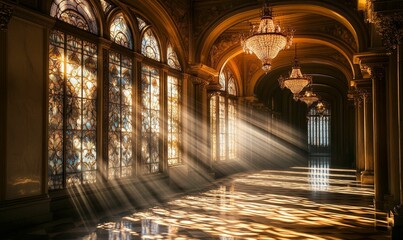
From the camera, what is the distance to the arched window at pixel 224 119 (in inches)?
587

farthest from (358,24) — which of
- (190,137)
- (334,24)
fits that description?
(190,137)

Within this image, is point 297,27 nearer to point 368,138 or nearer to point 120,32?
point 368,138

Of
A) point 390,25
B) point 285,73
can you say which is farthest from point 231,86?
point 390,25

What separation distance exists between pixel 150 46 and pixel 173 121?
2.25 meters

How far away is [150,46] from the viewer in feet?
33.0

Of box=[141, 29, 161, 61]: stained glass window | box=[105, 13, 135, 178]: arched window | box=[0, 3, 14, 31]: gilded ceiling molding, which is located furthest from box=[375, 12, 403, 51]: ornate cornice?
box=[141, 29, 161, 61]: stained glass window

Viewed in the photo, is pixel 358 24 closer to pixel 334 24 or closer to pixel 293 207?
pixel 334 24

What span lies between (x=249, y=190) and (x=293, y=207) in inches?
109

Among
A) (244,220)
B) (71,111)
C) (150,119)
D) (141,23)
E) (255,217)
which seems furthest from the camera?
(150,119)

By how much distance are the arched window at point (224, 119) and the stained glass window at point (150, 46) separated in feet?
14.3

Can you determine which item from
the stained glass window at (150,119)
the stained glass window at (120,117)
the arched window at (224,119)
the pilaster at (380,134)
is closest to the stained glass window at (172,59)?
the stained glass window at (150,119)

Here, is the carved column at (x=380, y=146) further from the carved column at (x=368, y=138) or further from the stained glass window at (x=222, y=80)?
the stained glass window at (x=222, y=80)

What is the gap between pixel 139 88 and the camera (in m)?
9.27

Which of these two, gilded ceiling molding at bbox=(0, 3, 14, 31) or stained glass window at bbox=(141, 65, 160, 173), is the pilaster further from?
gilded ceiling molding at bbox=(0, 3, 14, 31)
